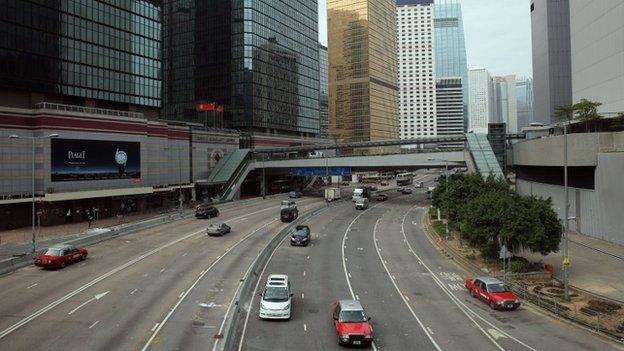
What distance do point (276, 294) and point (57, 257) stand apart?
19780mm

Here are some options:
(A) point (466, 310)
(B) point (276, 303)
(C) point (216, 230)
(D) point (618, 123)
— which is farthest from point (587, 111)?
(B) point (276, 303)

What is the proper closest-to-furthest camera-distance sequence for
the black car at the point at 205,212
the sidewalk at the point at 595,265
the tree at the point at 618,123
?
1. the sidewalk at the point at 595,265
2. the tree at the point at 618,123
3. the black car at the point at 205,212

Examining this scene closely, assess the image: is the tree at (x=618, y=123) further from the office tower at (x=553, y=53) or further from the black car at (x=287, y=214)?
the office tower at (x=553, y=53)

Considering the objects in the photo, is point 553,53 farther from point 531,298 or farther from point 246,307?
point 246,307

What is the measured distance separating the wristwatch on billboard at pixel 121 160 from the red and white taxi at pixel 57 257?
125ft

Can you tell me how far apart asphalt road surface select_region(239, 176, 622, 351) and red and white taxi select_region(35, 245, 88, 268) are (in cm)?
1521

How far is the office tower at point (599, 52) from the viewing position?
58534 millimetres

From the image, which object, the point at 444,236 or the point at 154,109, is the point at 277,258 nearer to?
the point at 444,236

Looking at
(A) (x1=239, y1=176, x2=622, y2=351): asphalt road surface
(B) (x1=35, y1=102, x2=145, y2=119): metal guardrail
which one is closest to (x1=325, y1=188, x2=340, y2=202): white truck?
(B) (x1=35, y1=102, x2=145, y2=119): metal guardrail

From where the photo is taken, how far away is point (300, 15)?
160750mm

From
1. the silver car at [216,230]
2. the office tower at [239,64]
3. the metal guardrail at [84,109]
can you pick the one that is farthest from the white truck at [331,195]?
the office tower at [239,64]

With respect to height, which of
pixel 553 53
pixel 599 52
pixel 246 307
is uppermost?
pixel 553 53

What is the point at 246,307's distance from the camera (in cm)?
2697

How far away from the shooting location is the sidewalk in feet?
103
